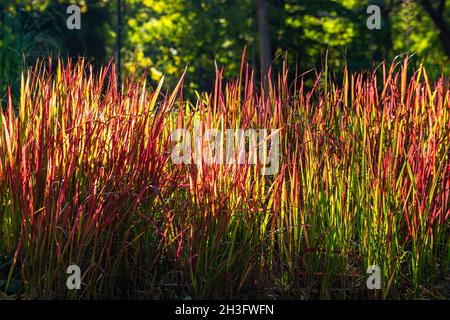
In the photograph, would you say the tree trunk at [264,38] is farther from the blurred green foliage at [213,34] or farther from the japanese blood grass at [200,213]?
the japanese blood grass at [200,213]

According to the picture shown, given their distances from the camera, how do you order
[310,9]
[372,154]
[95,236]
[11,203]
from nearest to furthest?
1. [95,236]
2. [11,203]
3. [372,154]
4. [310,9]

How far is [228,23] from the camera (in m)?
12.1

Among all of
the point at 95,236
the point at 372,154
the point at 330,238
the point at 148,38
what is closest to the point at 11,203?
the point at 95,236

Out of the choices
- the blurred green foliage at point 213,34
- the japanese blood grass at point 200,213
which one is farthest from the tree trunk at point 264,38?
the japanese blood grass at point 200,213

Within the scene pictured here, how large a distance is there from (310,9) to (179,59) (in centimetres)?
250

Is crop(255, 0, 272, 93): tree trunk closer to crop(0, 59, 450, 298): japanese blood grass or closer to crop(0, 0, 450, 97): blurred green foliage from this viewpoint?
crop(0, 0, 450, 97): blurred green foliage

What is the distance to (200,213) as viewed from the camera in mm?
3318

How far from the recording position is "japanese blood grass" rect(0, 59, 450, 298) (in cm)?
321

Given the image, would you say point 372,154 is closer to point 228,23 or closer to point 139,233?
point 139,233

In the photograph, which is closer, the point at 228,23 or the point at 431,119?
the point at 431,119

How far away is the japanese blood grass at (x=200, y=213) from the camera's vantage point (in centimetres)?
321

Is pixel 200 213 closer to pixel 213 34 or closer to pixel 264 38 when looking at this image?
pixel 264 38

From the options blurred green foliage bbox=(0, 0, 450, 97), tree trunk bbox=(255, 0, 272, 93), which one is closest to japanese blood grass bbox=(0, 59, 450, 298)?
tree trunk bbox=(255, 0, 272, 93)

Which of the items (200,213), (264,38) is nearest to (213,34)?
(264,38)
